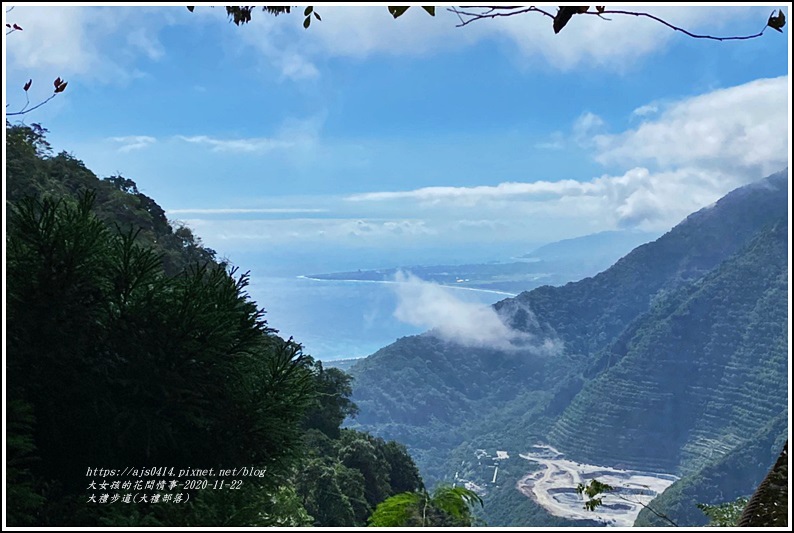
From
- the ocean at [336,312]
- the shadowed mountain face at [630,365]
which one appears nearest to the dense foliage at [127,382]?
the ocean at [336,312]

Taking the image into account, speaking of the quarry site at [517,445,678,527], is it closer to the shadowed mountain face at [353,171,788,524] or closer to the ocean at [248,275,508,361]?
the shadowed mountain face at [353,171,788,524]

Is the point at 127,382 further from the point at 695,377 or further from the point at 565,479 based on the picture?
the point at 695,377

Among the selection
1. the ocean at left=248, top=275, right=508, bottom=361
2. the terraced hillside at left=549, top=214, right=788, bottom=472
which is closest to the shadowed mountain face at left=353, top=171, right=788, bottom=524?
the terraced hillside at left=549, top=214, right=788, bottom=472

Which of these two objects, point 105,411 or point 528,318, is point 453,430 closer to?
point 528,318

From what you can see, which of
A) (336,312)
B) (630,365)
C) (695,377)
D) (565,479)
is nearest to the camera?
(336,312)

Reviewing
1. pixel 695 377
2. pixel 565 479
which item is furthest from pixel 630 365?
pixel 565 479

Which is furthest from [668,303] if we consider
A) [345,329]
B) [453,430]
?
[345,329]
